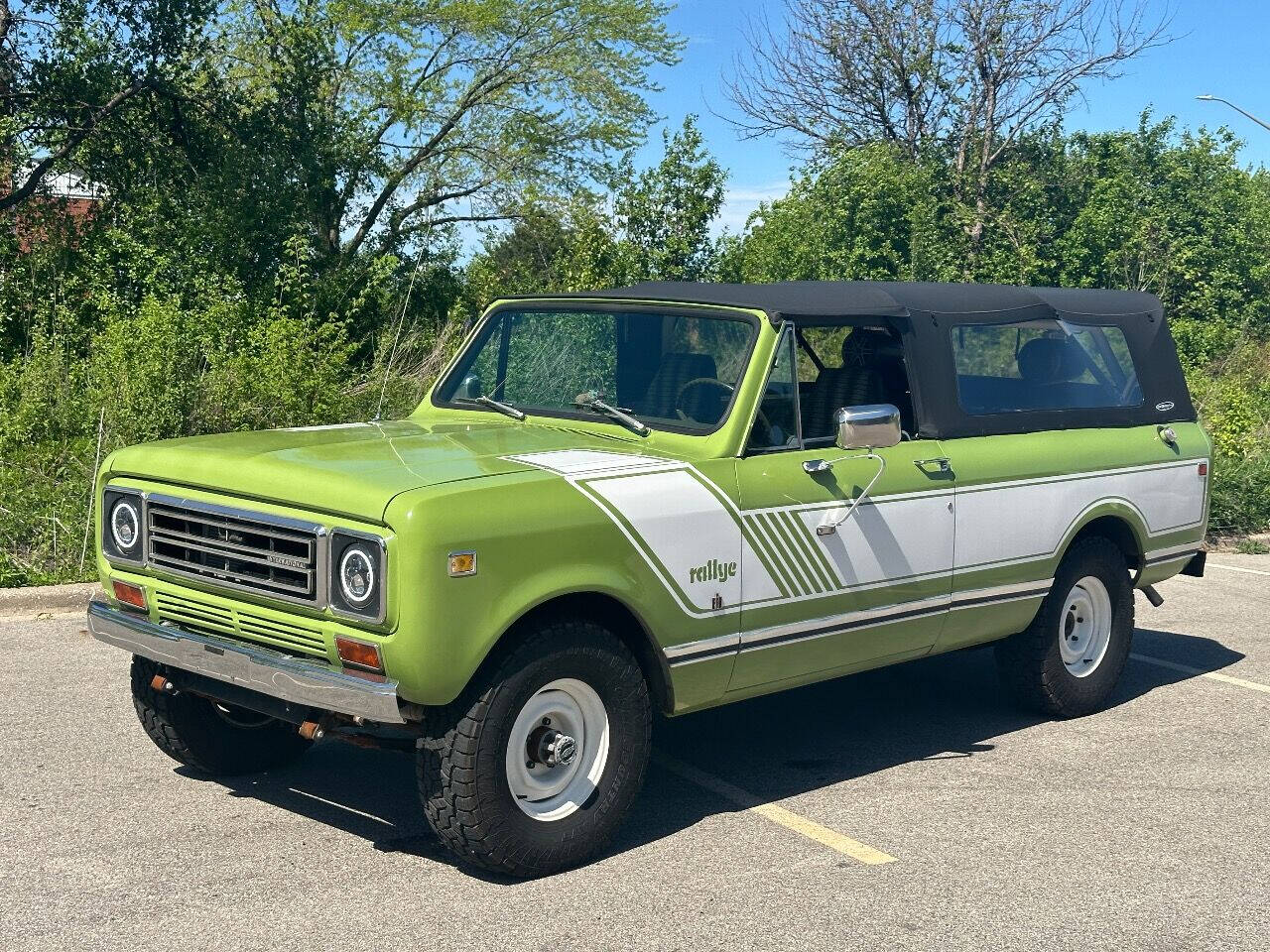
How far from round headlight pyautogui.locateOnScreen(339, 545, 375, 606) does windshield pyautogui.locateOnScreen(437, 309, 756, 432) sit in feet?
5.31

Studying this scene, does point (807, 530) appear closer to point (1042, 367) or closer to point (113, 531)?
point (1042, 367)

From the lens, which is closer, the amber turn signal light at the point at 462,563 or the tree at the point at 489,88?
the amber turn signal light at the point at 462,563

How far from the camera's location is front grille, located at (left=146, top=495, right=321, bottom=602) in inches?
186

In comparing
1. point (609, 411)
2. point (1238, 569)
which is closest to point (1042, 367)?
point (609, 411)

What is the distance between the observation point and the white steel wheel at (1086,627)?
730 centimetres

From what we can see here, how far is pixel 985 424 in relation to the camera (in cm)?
675

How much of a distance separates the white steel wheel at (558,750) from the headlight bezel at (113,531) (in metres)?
1.51

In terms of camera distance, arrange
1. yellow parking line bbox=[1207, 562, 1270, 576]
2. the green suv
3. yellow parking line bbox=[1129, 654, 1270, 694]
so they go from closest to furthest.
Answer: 1. the green suv
2. yellow parking line bbox=[1129, 654, 1270, 694]
3. yellow parking line bbox=[1207, 562, 1270, 576]

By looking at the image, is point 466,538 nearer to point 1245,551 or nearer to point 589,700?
point 589,700

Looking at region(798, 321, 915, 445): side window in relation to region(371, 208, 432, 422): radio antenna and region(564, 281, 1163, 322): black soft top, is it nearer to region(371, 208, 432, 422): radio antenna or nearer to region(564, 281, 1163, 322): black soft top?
region(564, 281, 1163, 322): black soft top

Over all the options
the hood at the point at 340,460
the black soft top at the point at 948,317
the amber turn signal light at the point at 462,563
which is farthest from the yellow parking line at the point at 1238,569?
the amber turn signal light at the point at 462,563

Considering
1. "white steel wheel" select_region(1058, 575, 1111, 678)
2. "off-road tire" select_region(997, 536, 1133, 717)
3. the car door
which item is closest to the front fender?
the car door

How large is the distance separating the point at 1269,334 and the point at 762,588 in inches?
1260

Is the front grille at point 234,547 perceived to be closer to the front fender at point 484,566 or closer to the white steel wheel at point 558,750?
the front fender at point 484,566
